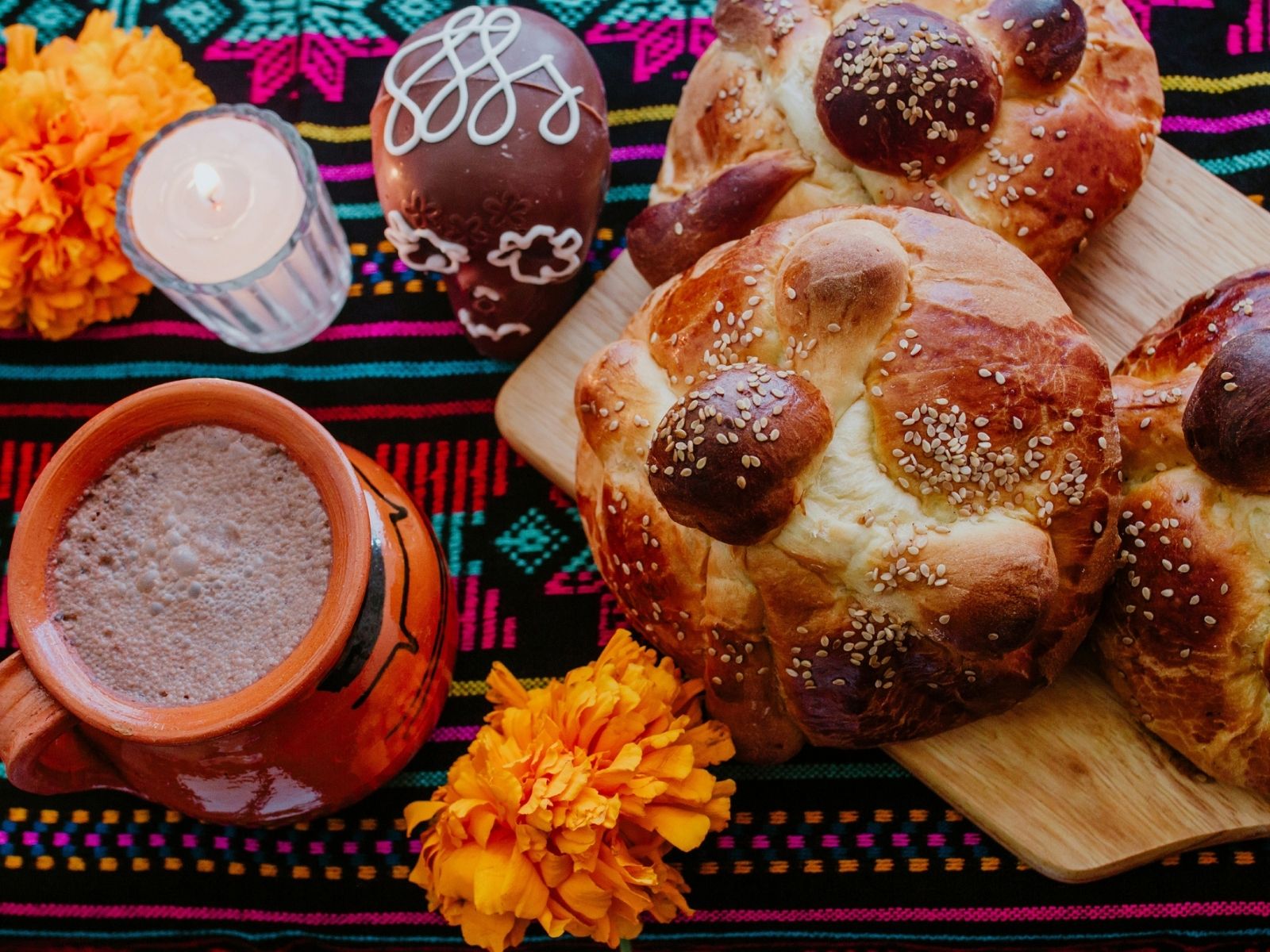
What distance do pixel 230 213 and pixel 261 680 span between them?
2.13 feet

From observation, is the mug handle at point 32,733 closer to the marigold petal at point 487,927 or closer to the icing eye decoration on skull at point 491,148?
the marigold petal at point 487,927

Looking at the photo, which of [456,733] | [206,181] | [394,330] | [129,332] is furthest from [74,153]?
[456,733]

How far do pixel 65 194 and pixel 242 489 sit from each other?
52 centimetres

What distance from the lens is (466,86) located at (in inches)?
50.0

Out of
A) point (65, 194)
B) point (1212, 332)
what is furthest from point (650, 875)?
point (65, 194)

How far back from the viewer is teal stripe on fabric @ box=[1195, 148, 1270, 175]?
1.48 meters

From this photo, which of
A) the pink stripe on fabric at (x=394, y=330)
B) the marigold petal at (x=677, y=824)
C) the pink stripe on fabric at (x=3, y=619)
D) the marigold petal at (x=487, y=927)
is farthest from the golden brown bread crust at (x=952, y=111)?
the pink stripe on fabric at (x=3, y=619)

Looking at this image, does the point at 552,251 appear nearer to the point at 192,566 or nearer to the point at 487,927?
the point at 192,566

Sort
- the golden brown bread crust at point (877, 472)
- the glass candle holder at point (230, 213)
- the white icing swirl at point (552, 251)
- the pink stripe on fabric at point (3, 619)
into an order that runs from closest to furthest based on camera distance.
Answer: the golden brown bread crust at point (877, 472)
the white icing swirl at point (552, 251)
the glass candle holder at point (230, 213)
the pink stripe on fabric at point (3, 619)

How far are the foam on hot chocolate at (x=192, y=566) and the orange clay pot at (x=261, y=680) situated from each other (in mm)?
18

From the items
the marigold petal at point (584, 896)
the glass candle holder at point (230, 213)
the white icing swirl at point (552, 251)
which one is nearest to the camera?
the marigold petal at point (584, 896)

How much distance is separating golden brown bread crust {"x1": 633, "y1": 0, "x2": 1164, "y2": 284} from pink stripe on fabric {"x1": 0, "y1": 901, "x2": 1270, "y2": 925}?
2.45 ft

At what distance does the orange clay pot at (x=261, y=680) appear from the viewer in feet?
3.52

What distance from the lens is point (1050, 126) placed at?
1237mm
